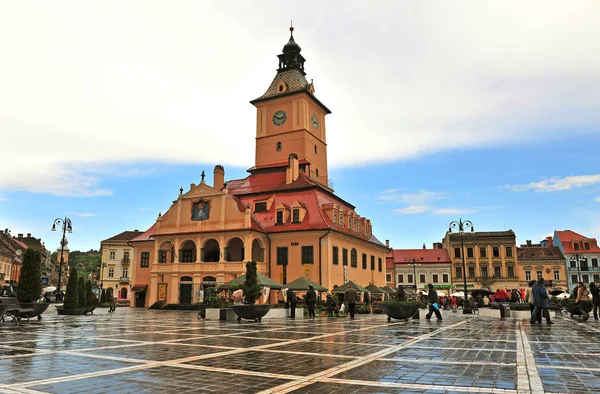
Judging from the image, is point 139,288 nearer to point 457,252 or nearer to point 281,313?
point 281,313

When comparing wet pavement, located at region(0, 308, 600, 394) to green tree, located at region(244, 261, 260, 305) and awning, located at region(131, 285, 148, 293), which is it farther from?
awning, located at region(131, 285, 148, 293)

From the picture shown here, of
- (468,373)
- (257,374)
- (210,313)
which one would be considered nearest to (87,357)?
(257,374)

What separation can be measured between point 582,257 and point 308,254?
51.5m

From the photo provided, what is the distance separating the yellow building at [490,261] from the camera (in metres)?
70.2

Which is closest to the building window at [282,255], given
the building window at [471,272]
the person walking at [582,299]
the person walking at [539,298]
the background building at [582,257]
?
the person walking at [582,299]

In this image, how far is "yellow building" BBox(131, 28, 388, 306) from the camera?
131ft

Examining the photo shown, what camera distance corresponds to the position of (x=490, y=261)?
70938 mm

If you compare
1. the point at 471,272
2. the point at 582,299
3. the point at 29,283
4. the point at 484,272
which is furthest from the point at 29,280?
the point at 484,272

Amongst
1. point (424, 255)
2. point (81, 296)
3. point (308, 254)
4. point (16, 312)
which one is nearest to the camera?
point (16, 312)

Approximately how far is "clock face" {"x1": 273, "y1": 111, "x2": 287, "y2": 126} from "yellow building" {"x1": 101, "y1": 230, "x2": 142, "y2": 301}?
126 feet

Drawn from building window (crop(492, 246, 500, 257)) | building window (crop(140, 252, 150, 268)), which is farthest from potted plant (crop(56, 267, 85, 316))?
building window (crop(492, 246, 500, 257))

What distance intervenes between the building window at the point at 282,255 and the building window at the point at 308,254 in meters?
1.77

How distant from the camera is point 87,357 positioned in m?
8.95

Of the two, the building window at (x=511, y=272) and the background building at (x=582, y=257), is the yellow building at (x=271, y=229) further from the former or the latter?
the background building at (x=582, y=257)
